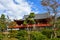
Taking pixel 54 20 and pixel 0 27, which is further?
pixel 0 27

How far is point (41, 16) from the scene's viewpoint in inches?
1986

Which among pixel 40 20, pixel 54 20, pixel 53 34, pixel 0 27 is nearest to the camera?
pixel 53 34

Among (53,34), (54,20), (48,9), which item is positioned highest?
(48,9)

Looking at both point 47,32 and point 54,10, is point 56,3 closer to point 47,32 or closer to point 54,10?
point 54,10

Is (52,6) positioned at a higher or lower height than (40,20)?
higher

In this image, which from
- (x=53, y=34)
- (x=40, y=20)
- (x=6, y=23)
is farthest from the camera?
(x=40, y=20)

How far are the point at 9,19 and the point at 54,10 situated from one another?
700 inches

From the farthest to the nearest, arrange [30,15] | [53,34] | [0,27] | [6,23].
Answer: [30,15] < [6,23] < [0,27] < [53,34]

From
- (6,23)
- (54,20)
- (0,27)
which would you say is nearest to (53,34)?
(54,20)

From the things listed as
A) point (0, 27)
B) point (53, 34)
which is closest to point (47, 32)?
point (53, 34)

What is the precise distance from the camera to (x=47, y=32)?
2589cm

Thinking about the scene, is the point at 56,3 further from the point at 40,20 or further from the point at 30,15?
the point at 40,20

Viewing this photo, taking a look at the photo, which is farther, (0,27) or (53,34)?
(0,27)

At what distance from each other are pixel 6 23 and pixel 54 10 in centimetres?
1736
